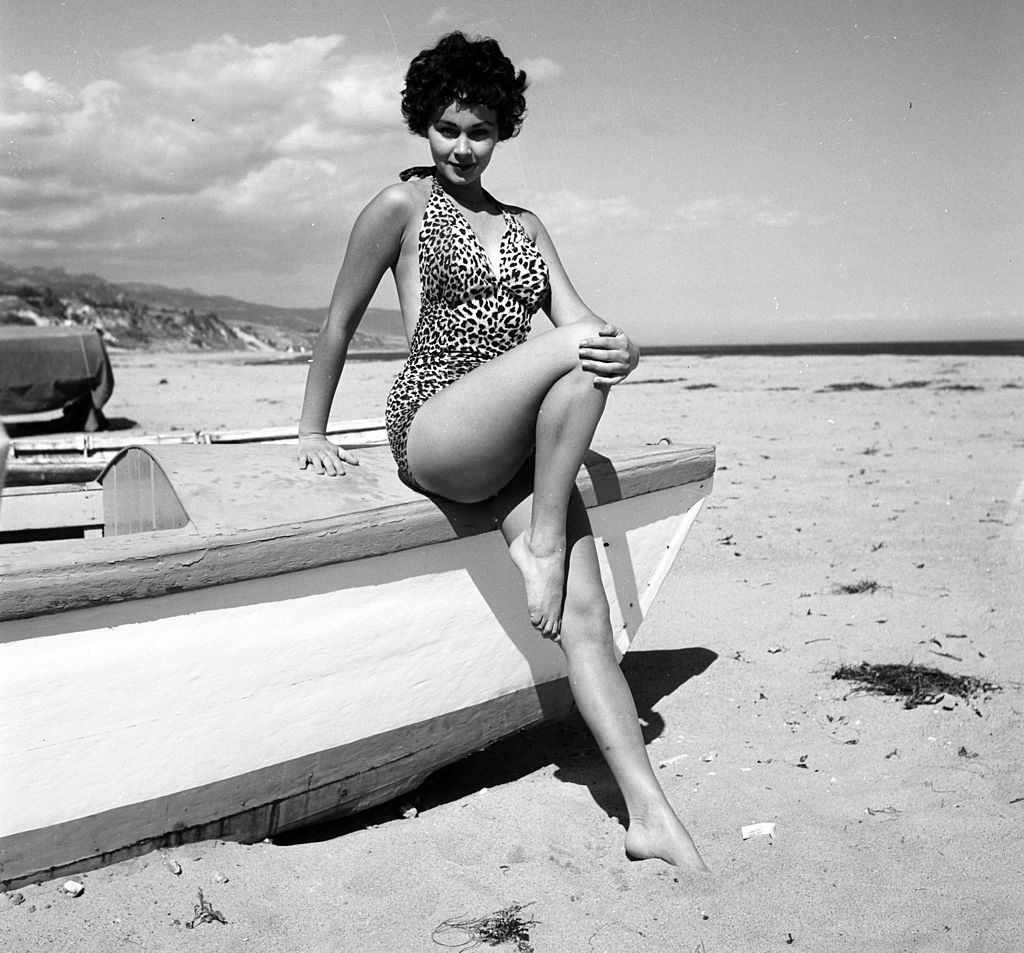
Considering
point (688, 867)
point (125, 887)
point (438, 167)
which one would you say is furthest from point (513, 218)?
point (125, 887)

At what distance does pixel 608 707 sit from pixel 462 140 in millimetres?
1446

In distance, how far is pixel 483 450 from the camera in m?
2.37

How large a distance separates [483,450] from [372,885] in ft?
3.25

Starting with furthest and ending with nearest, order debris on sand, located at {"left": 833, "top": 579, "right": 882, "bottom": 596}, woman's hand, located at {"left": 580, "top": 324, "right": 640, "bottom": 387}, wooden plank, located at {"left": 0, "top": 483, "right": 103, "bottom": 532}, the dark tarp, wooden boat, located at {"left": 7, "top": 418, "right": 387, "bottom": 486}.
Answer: the dark tarp, wooden boat, located at {"left": 7, "top": 418, "right": 387, "bottom": 486}, debris on sand, located at {"left": 833, "top": 579, "right": 882, "bottom": 596}, wooden plank, located at {"left": 0, "top": 483, "right": 103, "bottom": 532}, woman's hand, located at {"left": 580, "top": 324, "right": 640, "bottom": 387}

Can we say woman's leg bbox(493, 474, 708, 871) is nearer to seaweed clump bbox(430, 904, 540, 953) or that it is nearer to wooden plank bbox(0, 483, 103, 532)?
seaweed clump bbox(430, 904, 540, 953)

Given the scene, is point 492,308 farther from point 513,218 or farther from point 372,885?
point 372,885

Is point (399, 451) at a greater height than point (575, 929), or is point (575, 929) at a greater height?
point (399, 451)

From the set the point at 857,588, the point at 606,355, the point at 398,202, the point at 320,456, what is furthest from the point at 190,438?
the point at 606,355

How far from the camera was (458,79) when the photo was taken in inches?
102

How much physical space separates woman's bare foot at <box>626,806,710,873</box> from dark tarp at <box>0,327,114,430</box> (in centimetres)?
915

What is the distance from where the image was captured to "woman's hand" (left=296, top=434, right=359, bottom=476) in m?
2.66

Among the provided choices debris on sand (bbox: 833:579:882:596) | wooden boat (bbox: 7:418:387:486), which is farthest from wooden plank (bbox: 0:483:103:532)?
debris on sand (bbox: 833:579:882:596)

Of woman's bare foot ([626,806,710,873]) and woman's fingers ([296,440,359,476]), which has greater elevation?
woman's fingers ([296,440,359,476])

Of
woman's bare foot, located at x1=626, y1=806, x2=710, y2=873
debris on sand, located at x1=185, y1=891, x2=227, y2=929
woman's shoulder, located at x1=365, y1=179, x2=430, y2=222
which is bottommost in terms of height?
woman's bare foot, located at x1=626, y1=806, x2=710, y2=873
